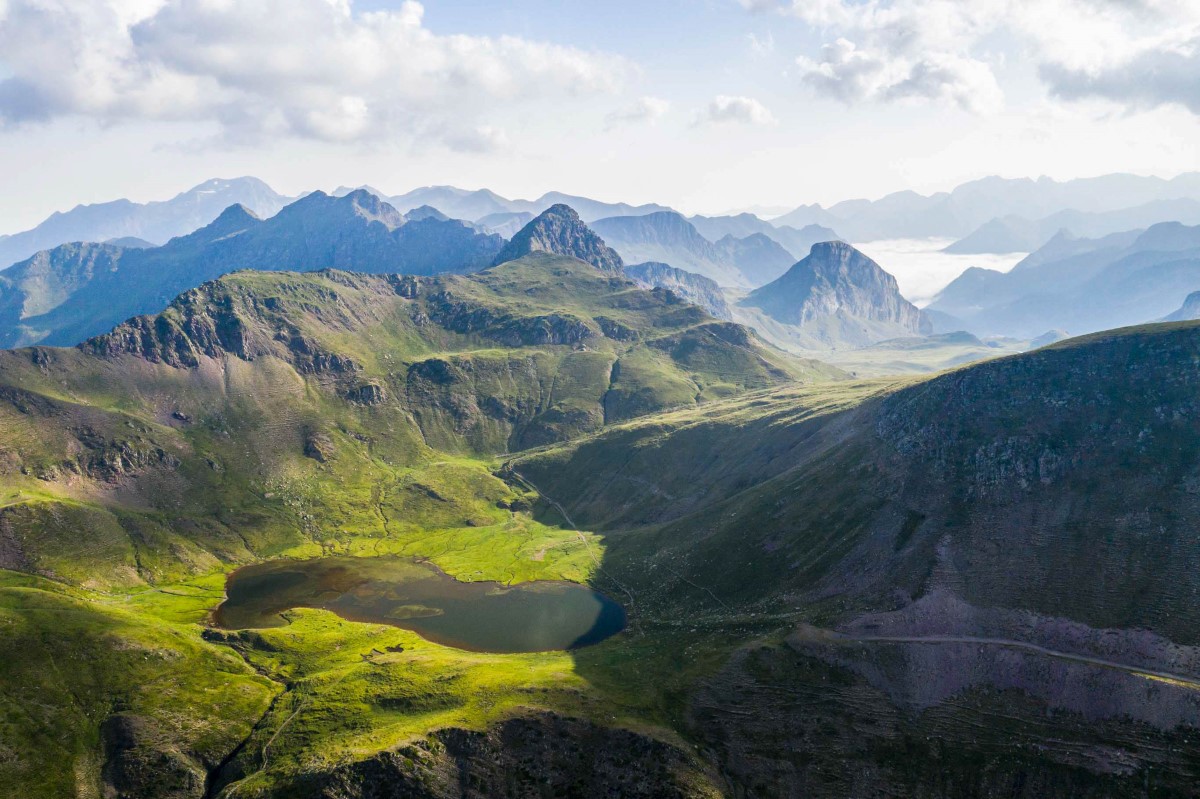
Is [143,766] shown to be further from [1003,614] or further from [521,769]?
[1003,614]

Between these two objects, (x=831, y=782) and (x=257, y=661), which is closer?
(x=831, y=782)

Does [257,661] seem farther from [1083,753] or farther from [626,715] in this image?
A: [1083,753]

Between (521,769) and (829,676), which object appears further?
(829,676)

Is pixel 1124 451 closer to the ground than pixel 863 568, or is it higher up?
higher up

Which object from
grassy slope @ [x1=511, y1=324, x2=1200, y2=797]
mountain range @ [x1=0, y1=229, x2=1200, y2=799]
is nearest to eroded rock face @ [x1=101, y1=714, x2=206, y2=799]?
mountain range @ [x1=0, y1=229, x2=1200, y2=799]

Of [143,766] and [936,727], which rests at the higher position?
[936,727]

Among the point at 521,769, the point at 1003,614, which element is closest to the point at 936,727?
the point at 1003,614

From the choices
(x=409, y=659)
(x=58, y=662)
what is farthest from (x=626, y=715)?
(x=58, y=662)

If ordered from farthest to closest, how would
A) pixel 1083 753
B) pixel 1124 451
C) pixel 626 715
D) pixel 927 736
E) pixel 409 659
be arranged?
pixel 409 659 < pixel 1124 451 < pixel 626 715 < pixel 927 736 < pixel 1083 753

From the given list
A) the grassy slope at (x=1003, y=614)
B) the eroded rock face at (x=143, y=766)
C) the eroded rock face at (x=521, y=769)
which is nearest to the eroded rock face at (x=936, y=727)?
the grassy slope at (x=1003, y=614)
